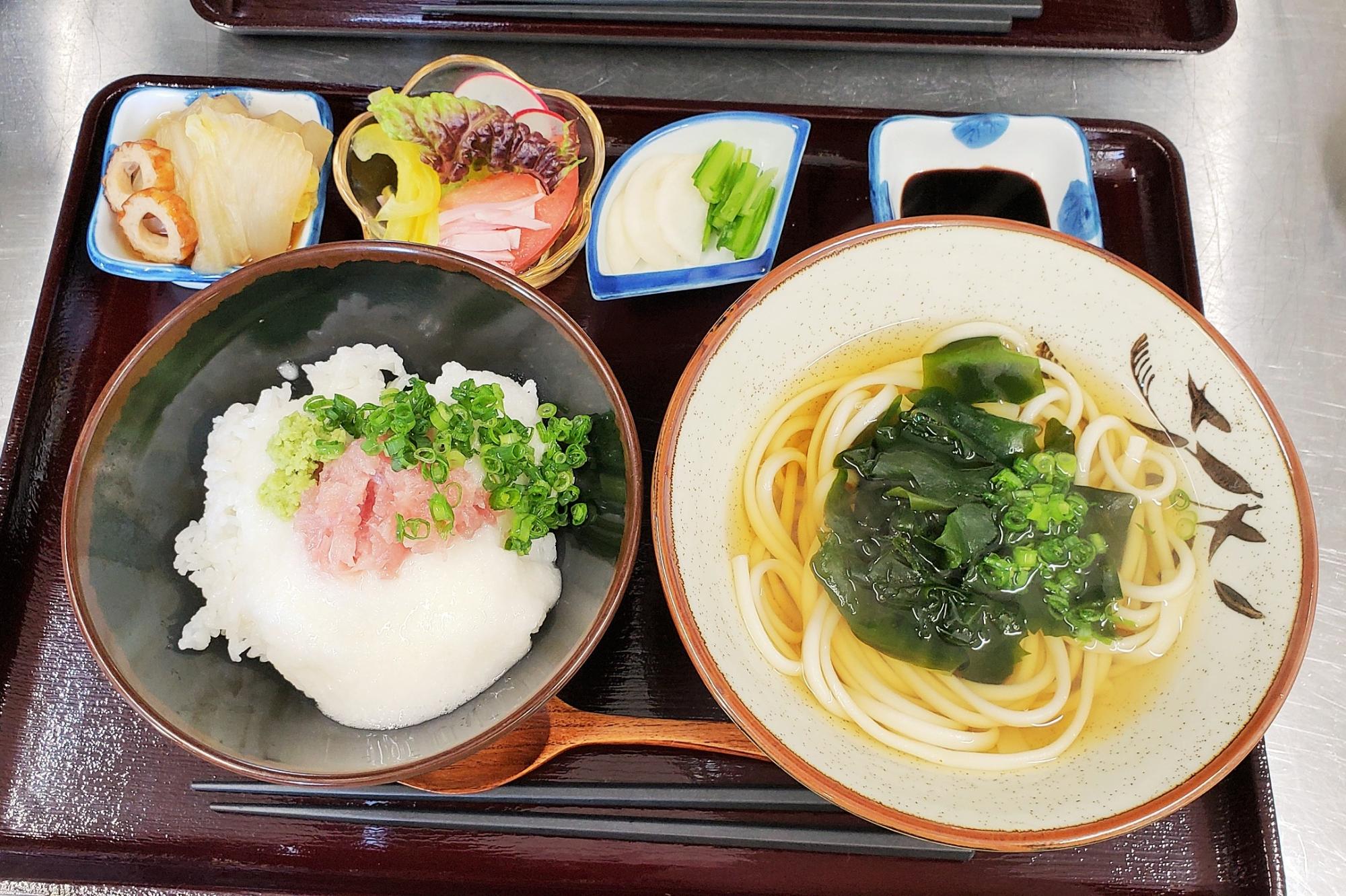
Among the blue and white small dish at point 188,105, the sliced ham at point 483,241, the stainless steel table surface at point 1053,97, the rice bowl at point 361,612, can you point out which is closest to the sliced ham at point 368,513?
the rice bowl at point 361,612

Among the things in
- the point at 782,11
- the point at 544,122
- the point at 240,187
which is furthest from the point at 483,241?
the point at 782,11

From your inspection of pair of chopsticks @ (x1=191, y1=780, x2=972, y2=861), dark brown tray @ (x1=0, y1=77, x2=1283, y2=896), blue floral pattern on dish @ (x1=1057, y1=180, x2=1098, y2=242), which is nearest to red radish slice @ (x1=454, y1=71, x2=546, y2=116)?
dark brown tray @ (x1=0, y1=77, x2=1283, y2=896)

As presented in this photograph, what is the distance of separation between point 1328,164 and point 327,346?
285cm

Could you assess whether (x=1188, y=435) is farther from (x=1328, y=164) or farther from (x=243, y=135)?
(x=243, y=135)

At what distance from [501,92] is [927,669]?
1.71 meters

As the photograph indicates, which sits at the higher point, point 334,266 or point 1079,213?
point 334,266

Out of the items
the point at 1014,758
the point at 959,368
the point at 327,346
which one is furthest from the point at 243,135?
the point at 1014,758

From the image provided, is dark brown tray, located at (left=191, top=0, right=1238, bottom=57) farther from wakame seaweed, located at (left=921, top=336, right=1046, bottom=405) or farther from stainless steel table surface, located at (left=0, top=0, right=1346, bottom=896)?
wakame seaweed, located at (left=921, top=336, right=1046, bottom=405)

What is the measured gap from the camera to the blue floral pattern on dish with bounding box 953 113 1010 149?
2.16 metres

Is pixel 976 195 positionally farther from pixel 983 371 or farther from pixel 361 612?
pixel 361 612

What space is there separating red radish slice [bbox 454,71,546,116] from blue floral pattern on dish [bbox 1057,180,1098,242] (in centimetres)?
133

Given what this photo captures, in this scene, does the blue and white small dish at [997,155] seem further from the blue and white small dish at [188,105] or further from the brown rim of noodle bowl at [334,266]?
the blue and white small dish at [188,105]

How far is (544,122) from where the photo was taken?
2.15 m

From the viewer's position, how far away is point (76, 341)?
2.04 metres
